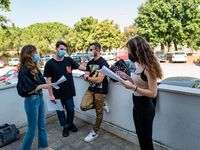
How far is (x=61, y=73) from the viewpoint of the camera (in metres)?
3.62

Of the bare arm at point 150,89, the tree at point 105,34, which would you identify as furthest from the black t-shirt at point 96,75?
the tree at point 105,34

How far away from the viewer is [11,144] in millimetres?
3520

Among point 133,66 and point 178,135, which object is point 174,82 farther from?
point 133,66

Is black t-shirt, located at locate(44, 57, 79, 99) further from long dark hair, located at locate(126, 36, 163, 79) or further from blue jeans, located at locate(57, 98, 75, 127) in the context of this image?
long dark hair, located at locate(126, 36, 163, 79)

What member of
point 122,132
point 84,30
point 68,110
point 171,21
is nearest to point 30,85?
point 68,110

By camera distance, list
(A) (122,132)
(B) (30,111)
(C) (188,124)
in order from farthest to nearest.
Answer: (A) (122,132)
(B) (30,111)
(C) (188,124)

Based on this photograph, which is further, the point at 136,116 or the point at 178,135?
the point at 178,135

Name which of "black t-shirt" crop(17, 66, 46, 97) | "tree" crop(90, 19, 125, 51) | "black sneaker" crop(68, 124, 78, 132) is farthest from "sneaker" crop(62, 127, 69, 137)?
"tree" crop(90, 19, 125, 51)

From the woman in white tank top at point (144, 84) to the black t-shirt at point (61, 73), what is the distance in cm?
194

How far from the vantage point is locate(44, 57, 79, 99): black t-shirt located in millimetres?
3546

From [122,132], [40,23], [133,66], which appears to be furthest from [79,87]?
[40,23]

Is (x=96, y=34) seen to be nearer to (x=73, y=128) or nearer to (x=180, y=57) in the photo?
(x=180, y=57)

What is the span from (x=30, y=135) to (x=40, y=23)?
5614 cm

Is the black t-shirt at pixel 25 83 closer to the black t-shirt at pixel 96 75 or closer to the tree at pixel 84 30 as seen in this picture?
the black t-shirt at pixel 96 75
